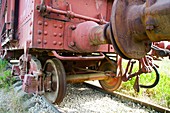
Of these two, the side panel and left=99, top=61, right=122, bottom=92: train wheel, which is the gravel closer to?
left=99, top=61, right=122, bottom=92: train wheel

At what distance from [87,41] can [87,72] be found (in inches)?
67.8

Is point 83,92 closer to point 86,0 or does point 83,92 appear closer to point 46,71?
point 46,71

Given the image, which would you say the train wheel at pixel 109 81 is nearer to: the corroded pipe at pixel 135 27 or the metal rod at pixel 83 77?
the metal rod at pixel 83 77

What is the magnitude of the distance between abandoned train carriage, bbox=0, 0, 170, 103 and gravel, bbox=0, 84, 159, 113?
0.22 m

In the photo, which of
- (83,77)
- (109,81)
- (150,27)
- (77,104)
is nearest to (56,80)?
(83,77)

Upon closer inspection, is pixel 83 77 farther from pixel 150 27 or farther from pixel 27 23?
pixel 150 27

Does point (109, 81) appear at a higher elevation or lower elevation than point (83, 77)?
lower

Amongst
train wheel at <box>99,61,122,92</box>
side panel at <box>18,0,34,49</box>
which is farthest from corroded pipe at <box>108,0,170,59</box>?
train wheel at <box>99,61,122,92</box>

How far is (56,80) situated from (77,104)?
74 cm

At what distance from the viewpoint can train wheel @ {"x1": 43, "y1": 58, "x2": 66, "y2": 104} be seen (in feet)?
9.09

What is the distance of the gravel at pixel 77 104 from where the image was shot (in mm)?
2521

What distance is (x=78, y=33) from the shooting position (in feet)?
7.35

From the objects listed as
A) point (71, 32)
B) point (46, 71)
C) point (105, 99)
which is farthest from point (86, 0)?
point (105, 99)

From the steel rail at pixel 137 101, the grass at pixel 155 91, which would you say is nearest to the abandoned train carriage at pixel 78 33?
the steel rail at pixel 137 101
